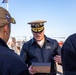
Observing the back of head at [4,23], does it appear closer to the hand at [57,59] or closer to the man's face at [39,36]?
the hand at [57,59]

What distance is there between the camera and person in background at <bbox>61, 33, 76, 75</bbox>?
2.42m

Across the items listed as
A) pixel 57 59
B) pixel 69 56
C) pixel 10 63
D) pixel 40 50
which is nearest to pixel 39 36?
pixel 40 50

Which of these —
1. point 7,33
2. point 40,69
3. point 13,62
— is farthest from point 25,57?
point 13,62

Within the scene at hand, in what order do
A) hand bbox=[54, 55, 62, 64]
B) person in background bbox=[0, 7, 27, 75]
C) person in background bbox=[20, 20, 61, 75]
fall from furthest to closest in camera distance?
1. person in background bbox=[20, 20, 61, 75]
2. hand bbox=[54, 55, 62, 64]
3. person in background bbox=[0, 7, 27, 75]

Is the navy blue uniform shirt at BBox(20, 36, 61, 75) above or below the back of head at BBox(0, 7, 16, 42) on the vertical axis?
below

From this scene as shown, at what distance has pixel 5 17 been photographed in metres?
2.41

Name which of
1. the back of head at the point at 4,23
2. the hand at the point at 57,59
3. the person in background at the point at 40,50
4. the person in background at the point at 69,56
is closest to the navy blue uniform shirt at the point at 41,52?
the person in background at the point at 40,50

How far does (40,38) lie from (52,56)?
0.36 meters

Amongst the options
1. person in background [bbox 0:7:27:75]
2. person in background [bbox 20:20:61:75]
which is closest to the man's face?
person in background [bbox 20:20:61:75]

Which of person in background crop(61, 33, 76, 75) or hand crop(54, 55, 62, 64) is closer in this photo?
person in background crop(61, 33, 76, 75)

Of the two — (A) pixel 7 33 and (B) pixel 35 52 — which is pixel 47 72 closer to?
(B) pixel 35 52

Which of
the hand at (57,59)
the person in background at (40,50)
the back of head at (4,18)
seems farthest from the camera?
the person in background at (40,50)

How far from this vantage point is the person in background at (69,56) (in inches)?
95.4

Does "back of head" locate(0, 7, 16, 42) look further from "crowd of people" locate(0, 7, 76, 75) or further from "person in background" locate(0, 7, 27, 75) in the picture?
"person in background" locate(0, 7, 27, 75)
